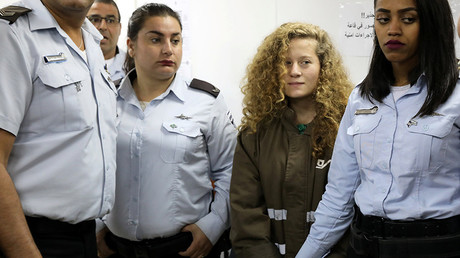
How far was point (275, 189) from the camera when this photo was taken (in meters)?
1.73

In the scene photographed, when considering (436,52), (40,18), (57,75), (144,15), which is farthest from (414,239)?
(144,15)

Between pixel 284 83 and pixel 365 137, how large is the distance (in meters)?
0.50

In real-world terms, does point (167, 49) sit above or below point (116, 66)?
above

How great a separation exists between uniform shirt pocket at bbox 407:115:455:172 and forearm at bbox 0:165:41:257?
3.58 feet

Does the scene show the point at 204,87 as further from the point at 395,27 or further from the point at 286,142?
the point at 395,27

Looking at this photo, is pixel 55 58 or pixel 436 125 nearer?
pixel 436 125

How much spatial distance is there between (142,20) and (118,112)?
0.42 m

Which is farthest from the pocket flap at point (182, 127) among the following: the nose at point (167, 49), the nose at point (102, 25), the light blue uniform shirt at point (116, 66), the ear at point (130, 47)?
the nose at point (102, 25)

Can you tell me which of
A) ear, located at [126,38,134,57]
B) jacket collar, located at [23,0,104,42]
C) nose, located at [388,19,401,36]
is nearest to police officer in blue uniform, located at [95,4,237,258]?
ear, located at [126,38,134,57]

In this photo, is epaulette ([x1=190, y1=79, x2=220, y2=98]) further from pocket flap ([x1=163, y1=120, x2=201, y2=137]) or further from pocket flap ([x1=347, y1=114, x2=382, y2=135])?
pocket flap ([x1=347, y1=114, x2=382, y2=135])

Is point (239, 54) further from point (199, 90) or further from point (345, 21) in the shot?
point (199, 90)

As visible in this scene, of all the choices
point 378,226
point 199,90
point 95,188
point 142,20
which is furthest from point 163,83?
point 378,226

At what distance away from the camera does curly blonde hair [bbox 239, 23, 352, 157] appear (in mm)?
1758

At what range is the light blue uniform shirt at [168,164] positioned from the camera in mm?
1834
